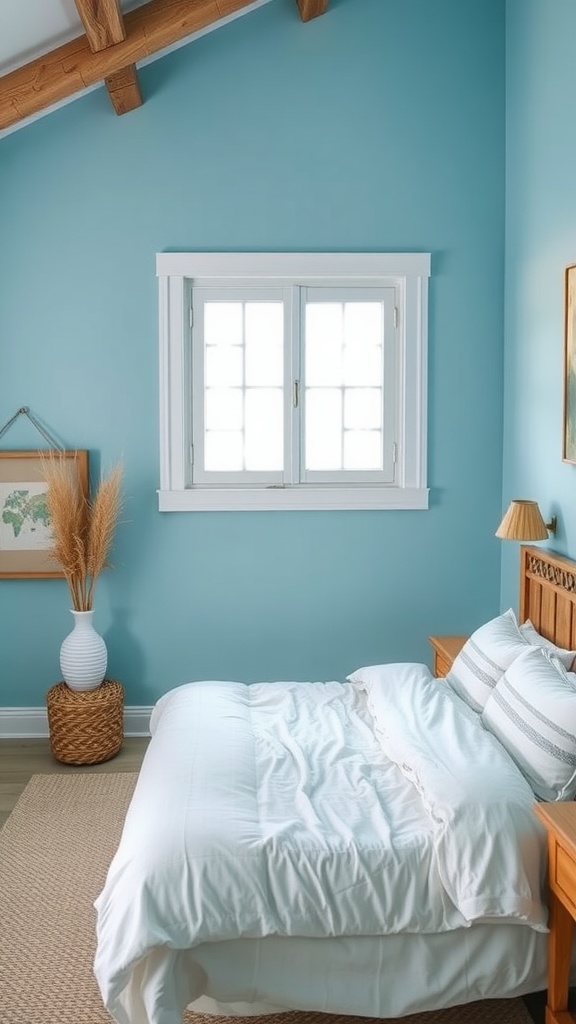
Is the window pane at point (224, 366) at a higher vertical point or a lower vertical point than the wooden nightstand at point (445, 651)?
higher

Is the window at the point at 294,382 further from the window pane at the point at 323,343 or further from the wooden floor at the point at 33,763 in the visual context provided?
the wooden floor at the point at 33,763

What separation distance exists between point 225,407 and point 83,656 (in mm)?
1302

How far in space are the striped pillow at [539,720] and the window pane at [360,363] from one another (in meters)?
1.83

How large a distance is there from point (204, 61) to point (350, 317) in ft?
4.26

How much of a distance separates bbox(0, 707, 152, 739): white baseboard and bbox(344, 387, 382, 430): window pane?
Answer: 5.46ft

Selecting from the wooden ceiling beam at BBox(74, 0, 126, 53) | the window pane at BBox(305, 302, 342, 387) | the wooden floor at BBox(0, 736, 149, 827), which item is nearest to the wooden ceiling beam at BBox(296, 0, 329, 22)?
the wooden ceiling beam at BBox(74, 0, 126, 53)

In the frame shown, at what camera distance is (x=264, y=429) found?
456cm

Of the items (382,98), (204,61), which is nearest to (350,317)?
(382,98)

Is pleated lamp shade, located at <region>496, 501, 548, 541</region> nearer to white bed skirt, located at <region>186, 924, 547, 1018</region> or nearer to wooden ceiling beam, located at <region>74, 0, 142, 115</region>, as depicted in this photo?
white bed skirt, located at <region>186, 924, 547, 1018</region>

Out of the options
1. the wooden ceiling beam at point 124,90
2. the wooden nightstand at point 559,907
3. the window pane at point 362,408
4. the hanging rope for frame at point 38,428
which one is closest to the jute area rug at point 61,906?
the wooden nightstand at point 559,907

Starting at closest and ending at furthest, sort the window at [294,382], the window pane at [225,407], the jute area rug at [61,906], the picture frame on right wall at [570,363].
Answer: the jute area rug at [61,906]
the picture frame on right wall at [570,363]
the window at [294,382]
the window pane at [225,407]

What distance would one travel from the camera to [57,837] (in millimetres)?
3598

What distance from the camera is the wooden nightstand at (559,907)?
230cm

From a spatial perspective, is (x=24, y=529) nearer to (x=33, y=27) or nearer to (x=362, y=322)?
(x=362, y=322)
